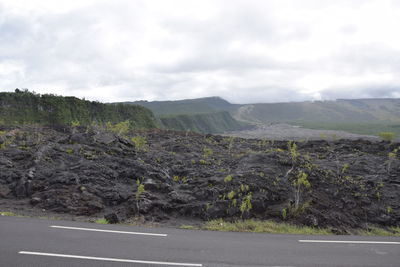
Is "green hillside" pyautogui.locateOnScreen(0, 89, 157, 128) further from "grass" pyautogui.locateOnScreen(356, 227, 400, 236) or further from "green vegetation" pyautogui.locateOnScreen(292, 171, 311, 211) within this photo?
"grass" pyautogui.locateOnScreen(356, 227, 400, 236)

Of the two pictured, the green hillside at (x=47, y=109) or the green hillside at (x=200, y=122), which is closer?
the green hillside at (x=47, y=109)

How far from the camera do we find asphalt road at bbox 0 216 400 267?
7.73m

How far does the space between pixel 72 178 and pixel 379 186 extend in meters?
15.7

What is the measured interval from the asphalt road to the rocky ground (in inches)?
71.2

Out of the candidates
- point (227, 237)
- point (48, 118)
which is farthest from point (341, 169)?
point (48, 118)

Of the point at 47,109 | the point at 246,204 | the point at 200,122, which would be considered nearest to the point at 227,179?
the point at 246,204

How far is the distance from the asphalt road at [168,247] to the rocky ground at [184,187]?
5.93ft

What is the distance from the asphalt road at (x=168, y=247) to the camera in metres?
7.73

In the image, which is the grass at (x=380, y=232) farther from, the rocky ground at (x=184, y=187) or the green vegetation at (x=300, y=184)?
the green vegetation at (x=300, y=184)

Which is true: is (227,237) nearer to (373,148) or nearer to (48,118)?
(373,148)

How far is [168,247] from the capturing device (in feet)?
29.0

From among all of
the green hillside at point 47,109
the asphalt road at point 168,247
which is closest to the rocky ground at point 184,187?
the asphalt road at point 168,247

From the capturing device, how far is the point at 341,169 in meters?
19.5

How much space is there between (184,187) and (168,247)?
660 cm
